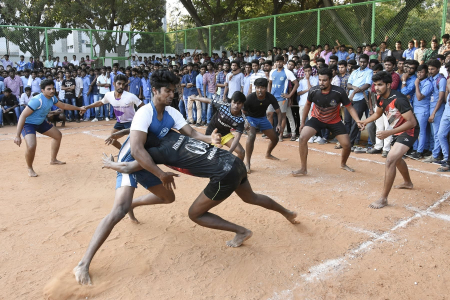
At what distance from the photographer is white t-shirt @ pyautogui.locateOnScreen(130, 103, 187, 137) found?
364cm

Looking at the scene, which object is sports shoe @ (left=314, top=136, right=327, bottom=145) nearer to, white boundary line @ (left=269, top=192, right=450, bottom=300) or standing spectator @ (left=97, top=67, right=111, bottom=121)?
white boundary line @ (left=269, top=192, right=450, bottom=300)

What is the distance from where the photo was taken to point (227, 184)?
360cm

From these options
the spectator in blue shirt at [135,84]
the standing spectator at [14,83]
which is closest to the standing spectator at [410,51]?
the spectator in blue shirt at [135,84]

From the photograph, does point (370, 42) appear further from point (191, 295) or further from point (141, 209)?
point (191, 295)

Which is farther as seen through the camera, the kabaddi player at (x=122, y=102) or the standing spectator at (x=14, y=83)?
the standing spectator at (x=14, y=83)

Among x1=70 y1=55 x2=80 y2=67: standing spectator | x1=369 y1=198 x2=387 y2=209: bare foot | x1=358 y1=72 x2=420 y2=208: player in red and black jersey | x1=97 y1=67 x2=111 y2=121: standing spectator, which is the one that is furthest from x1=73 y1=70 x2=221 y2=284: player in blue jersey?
x1=70 y1=55 x2=80 y2=67: standing spectator

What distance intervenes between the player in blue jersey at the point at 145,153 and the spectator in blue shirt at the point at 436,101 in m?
5.67

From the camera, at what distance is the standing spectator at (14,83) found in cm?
1491

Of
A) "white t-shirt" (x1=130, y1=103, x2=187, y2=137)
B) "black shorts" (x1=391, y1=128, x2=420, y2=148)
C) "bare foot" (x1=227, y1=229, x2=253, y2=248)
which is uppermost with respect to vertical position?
"white t-shirt" (x1=130, y1=103, x2=187, y2=137)

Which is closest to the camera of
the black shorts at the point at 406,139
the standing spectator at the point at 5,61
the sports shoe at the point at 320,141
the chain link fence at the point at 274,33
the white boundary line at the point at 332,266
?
the white boundary line at the point at 332,266

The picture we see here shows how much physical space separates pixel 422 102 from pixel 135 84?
34.7 ft

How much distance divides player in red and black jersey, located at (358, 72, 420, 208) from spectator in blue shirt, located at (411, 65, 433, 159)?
2.70 meters

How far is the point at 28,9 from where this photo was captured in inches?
1021

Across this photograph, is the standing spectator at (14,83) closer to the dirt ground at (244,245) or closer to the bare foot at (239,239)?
the dirt ground at (244,245)
